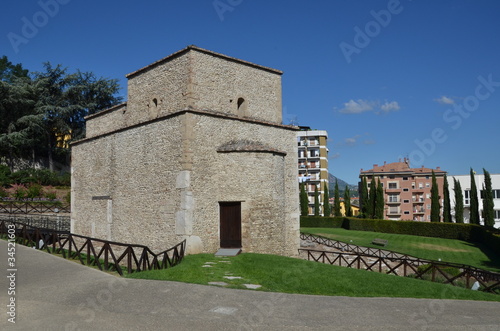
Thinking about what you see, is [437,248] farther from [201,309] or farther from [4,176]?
[4,176]

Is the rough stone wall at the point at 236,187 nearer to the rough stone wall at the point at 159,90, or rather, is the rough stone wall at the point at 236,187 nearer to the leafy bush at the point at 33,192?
the rough stone wall at the point at 159,90

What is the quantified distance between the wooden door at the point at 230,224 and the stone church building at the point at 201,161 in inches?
1.6

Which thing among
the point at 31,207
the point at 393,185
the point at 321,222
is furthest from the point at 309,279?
the point at 393,185

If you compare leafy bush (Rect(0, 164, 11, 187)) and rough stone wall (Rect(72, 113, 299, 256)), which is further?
leafy bush (Rect(0, 164, 11, 187))

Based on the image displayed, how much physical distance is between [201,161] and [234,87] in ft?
14.0

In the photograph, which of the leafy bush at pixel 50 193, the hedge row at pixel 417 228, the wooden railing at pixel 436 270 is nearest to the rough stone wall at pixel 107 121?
the leafy bush at pixel 50 193

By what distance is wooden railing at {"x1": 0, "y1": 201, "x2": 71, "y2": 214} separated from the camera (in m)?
25.0

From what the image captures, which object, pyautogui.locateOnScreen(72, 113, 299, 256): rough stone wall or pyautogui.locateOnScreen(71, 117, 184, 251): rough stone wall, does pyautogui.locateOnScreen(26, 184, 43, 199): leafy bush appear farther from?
pyautogui.locateOnScreen(72, 113, 299, 256): rough stone wall

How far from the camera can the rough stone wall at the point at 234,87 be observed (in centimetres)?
1620

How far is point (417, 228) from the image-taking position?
134 ft

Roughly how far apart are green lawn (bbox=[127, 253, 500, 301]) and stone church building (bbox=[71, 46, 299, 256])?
8.83 feet

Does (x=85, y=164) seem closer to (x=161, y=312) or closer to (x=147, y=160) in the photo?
(x=147, y=160)

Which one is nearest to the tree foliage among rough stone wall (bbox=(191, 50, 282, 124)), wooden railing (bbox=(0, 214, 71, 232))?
wooden railing (bbox=(0, 214, 71, 232))

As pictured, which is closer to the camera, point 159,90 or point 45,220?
point 159,90
